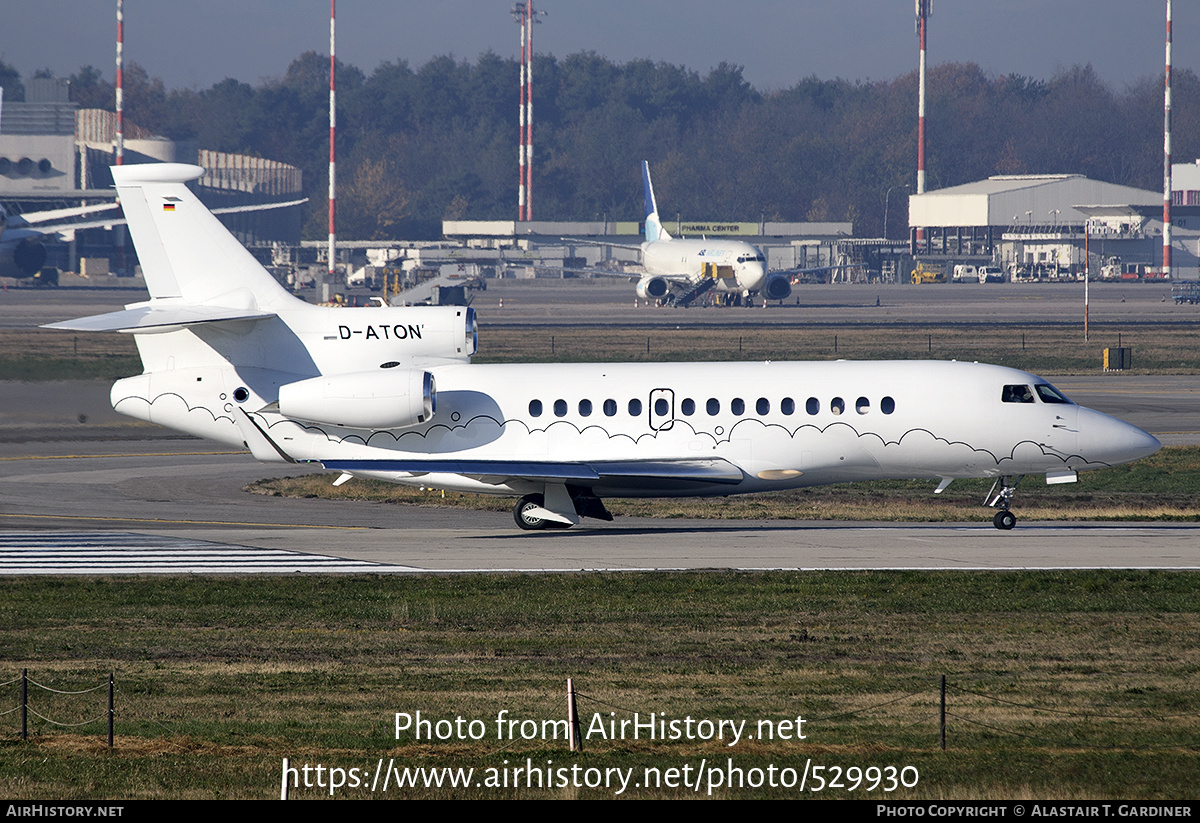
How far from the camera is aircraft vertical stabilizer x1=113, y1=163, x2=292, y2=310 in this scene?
28.7 metres

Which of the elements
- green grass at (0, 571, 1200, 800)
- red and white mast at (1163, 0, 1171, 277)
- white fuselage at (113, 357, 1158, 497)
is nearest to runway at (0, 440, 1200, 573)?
white fuselage at (113, 357, 1158, 497)

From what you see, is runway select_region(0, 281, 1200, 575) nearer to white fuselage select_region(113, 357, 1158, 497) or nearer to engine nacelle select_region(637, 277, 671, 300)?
white fuselage select_region(113, 357, 1158, 497)

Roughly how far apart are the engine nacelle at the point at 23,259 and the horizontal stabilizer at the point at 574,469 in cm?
11417

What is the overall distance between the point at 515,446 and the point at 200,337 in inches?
276

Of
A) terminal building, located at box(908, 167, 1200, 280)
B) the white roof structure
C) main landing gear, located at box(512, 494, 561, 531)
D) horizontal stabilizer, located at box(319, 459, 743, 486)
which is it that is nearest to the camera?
horizontal stabilizer, located at box(319, 459, 743, 486)

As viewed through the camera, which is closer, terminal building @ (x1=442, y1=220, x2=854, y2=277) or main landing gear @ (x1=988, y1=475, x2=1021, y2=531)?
main landing gear @ (x1=988, y1=475, x2=1021, y2=531)

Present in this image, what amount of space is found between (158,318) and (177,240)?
260 cm

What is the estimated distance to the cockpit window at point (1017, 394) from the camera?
28.5 metres

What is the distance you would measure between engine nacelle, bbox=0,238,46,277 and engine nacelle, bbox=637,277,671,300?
59.4 meters

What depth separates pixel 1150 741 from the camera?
1325 centimetres

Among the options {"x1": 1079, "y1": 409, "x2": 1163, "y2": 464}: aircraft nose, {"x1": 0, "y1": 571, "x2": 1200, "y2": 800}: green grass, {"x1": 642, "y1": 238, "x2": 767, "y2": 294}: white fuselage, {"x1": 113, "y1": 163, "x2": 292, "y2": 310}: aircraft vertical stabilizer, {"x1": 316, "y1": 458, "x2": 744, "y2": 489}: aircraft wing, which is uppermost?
{"x1": 642, "y1": 238, "x2": 767, "y2": 294}: white fuselage

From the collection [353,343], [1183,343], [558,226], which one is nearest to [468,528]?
[353,343]

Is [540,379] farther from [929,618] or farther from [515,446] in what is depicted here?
[929,618]

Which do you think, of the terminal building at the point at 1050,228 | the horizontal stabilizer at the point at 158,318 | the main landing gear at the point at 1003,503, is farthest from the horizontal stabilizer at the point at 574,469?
the terminal building at the point at 1050,228
